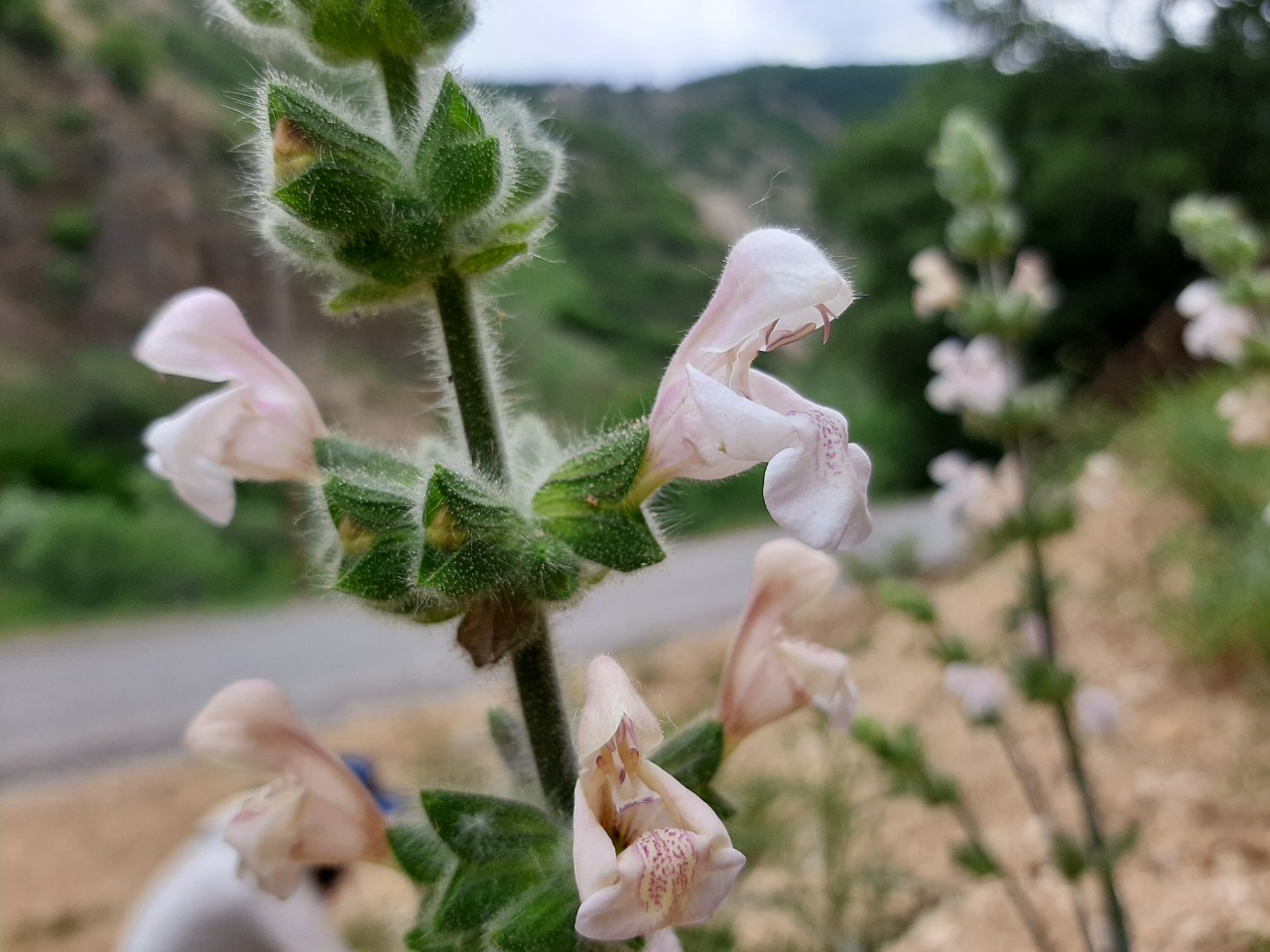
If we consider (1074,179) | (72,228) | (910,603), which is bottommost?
(72,228)

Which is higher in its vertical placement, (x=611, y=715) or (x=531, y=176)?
(x=531, y=176)

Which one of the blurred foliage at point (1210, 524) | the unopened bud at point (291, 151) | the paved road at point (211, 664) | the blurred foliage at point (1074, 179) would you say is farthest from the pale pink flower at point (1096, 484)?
the blurred foliage at point (1074, 179)

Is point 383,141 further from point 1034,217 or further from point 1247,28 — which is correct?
point 1034,217

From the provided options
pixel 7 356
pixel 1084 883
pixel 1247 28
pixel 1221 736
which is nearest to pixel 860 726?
pixel 1084 883

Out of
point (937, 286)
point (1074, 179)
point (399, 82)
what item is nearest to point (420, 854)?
point (399, 82)

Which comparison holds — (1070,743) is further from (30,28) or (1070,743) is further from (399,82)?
(30,28)

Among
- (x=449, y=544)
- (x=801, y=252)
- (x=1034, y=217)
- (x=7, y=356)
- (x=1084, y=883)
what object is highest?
(x=801, y=252)
